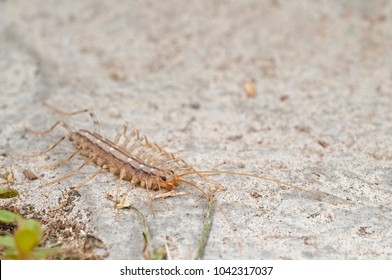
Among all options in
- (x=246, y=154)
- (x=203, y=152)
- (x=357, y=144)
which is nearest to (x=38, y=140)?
(x=203, y=152)

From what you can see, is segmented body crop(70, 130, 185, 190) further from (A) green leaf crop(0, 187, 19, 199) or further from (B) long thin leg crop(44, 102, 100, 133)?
(A) green leaf crop(0, 187, 19, 199)

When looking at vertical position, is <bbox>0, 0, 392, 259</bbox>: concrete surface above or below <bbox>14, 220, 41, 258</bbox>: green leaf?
above

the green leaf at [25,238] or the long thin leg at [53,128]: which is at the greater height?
the long thin leg at [53,128]

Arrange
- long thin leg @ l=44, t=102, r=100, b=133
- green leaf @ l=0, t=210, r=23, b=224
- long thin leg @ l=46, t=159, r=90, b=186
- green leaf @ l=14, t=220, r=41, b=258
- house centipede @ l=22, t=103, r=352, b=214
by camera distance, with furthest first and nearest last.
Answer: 1. long thin leg @ l=44, t=102, r=100, b=133
2. long thin leg @ l=46, t=159, r=90, b=186
3. house centipede @ l=22, t=103, r=352, b=214
4. green leaf @ l=0, t=210, r=23, b=224
5. green leaf @ l=14, t=220, r=41, b=258

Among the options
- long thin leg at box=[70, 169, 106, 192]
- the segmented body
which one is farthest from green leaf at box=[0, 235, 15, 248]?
the segmented body

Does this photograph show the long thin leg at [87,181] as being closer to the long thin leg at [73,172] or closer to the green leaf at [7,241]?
the long thin leg at [73,172]

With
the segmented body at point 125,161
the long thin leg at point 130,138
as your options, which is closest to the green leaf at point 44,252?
the segmented body at point 125,161
